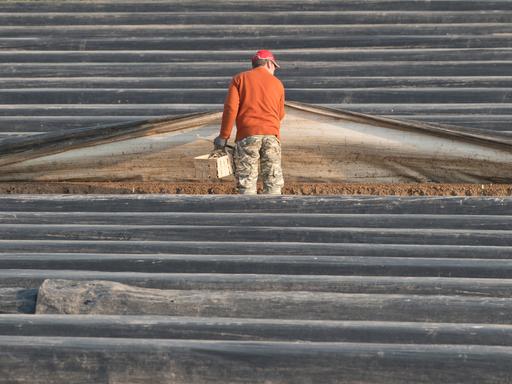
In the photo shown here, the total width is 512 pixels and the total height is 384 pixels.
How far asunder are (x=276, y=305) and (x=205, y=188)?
3.55 meters

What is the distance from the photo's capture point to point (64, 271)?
5617 mm

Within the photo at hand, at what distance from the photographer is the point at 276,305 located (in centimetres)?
487

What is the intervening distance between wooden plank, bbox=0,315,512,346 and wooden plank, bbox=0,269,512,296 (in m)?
0.52

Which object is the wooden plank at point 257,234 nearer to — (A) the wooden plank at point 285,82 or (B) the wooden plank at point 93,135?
(B) the wooden plank at point 93,135

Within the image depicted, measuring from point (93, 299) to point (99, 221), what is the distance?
65.4 inches

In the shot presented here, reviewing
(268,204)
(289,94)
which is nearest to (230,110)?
(268,204)

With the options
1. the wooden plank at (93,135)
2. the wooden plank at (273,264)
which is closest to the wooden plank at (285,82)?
the wooden plank at (93,135)

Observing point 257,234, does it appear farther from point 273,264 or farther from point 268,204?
point 273,264

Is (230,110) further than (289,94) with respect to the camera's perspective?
No

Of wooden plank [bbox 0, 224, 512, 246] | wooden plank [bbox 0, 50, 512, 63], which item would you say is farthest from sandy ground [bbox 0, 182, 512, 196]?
wooden plank [bbox 0, 50, 512, 63]

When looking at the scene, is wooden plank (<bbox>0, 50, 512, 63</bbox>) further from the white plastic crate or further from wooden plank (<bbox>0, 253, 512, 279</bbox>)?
wooden plank (<bbox>0, 253, 512, 279</bbox>)

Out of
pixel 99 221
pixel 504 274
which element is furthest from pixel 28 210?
pixel 504 274

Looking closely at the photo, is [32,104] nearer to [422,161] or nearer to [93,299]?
[422,161]

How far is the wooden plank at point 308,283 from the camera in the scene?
5160mm
